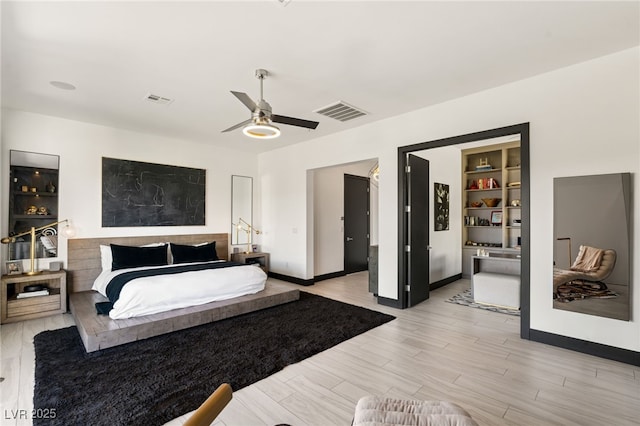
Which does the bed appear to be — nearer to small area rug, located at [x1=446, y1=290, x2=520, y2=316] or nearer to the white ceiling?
the white ceiling

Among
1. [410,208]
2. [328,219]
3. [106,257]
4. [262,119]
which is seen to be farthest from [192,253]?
[410,208]

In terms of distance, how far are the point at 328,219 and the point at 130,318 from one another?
4431 millimetres

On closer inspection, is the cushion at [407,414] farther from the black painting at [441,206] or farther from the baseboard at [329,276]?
the baseboard at [329,276]

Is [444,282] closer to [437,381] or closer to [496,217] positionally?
[496,217]

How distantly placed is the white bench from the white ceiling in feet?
9.45

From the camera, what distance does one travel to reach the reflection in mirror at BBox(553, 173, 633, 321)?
9.64ft

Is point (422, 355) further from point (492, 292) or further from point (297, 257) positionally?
point (297, 257)

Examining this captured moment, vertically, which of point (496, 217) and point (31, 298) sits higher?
point (496, 217)

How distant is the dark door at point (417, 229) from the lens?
4.68m

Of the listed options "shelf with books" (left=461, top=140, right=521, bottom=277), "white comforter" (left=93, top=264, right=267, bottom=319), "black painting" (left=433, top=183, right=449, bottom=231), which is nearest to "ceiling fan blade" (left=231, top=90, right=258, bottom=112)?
"white comforter" (left=93, top=264, right=267, bottom=319)

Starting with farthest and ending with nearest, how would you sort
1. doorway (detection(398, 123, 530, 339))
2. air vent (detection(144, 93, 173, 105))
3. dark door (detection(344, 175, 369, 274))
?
dark door (detection(344, 175, 369, 274)), air vent (detection(144, 93, 173, 105)), doorway (detection(398, 123, 530, 339))

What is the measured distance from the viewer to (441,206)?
6164 millimetres

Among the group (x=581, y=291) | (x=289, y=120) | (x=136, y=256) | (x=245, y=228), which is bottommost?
(x=581, y=291)

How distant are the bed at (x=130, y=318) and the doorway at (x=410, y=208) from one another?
1.78m
